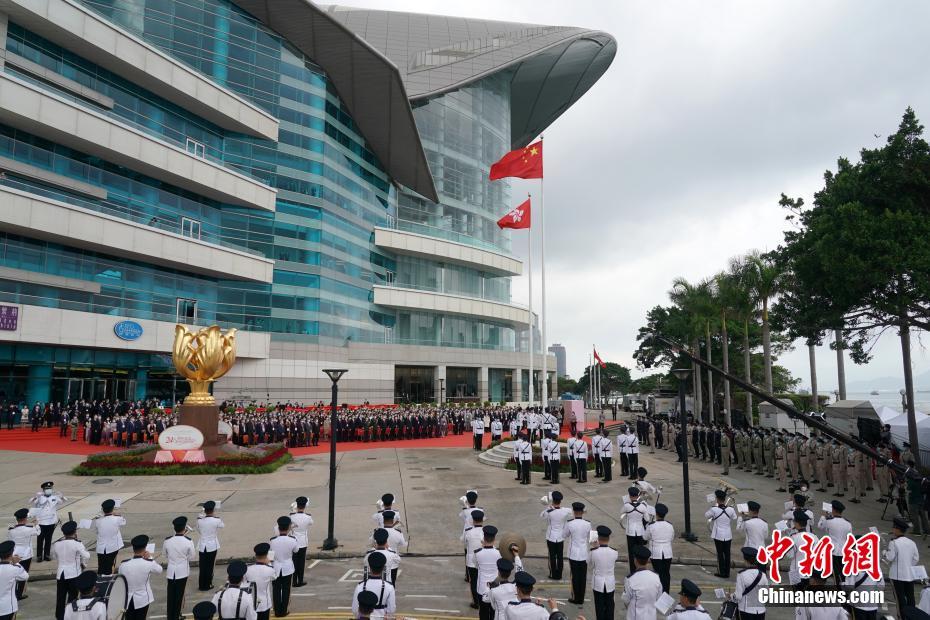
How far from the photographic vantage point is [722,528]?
10391 millimetres

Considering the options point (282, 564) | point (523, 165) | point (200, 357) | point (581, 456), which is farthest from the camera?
point (523, 165)

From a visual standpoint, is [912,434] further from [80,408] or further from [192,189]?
[192,189]

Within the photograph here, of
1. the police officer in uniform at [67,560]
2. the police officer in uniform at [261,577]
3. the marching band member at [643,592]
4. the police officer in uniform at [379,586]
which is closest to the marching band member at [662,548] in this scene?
the marching band member at [643,592]

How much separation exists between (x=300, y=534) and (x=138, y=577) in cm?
272

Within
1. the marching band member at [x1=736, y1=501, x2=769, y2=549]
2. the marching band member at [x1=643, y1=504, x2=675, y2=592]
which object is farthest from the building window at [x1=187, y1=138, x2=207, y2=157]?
the marching band member at [x1=736, y1=501, x2=769, y2=549]

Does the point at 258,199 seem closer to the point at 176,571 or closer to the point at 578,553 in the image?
the point at 176,571

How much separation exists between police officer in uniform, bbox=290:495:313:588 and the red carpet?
18073 mm

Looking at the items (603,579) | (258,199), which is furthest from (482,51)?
(603,579)

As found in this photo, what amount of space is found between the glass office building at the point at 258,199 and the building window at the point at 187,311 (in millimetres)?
128

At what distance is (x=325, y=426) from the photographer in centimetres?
3331

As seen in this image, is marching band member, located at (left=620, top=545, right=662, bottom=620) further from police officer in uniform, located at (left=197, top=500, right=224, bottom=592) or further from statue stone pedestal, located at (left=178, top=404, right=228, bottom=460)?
statue stone pedestal, located at (left=178, top=404, right=228, bottom=460)

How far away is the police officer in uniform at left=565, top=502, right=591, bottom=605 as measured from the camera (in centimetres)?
936

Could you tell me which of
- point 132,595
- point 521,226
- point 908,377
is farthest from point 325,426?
point 908,377

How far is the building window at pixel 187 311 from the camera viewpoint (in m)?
41.8
